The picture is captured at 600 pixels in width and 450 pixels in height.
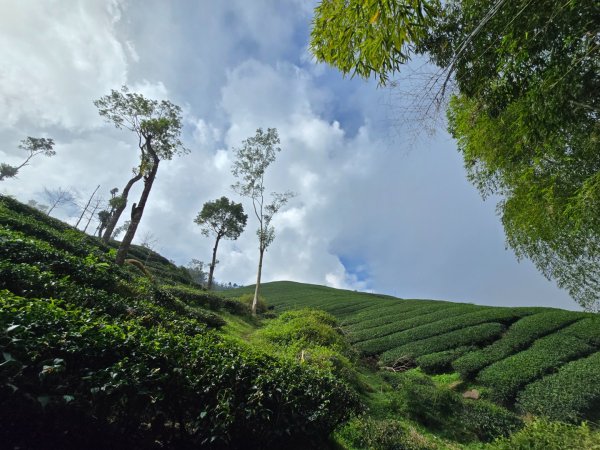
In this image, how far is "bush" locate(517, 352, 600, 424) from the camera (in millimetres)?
8453

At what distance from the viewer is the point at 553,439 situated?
4.12 meters

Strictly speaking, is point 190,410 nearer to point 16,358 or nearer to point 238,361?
point 238,361

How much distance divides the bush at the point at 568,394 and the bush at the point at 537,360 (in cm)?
34

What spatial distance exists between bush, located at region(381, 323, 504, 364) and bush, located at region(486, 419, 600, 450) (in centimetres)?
973

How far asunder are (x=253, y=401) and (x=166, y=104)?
20498 mm

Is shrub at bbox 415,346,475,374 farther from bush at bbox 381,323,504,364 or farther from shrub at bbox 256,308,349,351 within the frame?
shrub at bbox 256,308,349,351

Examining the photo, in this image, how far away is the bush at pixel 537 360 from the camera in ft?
33.0

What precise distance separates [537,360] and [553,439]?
883 centimetres

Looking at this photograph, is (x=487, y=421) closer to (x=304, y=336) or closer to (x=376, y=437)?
(x=376, y=437)

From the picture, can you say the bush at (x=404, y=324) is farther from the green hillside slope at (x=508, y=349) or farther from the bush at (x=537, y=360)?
the bush at (x=537, y=360)

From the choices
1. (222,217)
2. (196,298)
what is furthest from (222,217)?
(196,298)

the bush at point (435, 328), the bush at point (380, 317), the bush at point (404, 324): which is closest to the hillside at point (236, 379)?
the bush at point (435, 328)

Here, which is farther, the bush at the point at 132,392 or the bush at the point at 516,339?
the bush at the point at 516,339

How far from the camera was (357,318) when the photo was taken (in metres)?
22.4
